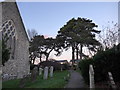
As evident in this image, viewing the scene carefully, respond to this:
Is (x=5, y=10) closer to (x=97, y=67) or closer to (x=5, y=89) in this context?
(x=5, y=89)

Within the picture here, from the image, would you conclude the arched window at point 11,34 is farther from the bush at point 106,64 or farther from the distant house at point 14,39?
the bush at point 106,64

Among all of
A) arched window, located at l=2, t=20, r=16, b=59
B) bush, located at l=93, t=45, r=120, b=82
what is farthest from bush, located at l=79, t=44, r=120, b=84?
arched window, located at l=2, t=20, r=16, b=59

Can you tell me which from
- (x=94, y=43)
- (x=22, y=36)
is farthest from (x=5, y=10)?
(x=94, y=43)

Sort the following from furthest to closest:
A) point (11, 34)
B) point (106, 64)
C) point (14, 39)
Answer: point (14, 39) < point (11, 34) < point (106, 64)

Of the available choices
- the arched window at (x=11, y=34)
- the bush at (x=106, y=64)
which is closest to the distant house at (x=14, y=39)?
the arched window at (x=11, y=34)

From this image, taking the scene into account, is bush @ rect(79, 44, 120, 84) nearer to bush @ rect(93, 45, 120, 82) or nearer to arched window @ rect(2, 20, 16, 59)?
bush @ rect(93, 45, 120, 82)

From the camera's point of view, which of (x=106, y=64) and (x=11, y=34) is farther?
(x=11, y=34)

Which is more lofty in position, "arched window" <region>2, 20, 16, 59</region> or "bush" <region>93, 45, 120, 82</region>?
"arched window" <region>2, 20, 16, 59</region>

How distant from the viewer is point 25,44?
2820 cm

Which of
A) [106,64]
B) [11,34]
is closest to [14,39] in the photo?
[11,34]

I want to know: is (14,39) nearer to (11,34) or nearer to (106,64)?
(11,34)

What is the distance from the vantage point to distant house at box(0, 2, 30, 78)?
22844 mm

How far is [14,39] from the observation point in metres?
25.3

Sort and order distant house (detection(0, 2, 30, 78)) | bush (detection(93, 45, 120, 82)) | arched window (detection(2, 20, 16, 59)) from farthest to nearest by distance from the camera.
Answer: arched window (detection(2, 20, 16, 59)), distant house (detection(0, 2, 30, 78)), bush (detection(93, 45, 120, 82))
